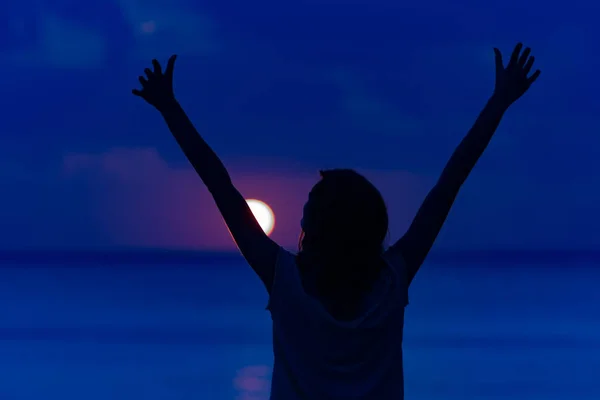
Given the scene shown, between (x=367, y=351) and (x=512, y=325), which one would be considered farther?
(x=512, y=325)

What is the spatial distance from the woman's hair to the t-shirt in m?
0.04

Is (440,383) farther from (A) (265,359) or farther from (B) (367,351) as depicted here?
(B) (367,351)

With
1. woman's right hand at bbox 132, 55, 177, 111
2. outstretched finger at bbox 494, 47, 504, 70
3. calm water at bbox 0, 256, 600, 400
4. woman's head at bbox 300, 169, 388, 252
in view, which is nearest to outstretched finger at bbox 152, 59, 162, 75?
woman's right hand at bbox 132, 55, 177, 111

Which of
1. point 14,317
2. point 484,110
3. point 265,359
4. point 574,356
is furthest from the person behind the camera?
point 14,317

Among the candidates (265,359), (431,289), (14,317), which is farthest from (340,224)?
(431,289)

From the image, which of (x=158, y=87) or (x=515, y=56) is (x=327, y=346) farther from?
(x=515, y=56)

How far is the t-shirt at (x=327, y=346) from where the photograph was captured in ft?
4.64

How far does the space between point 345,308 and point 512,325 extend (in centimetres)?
1757

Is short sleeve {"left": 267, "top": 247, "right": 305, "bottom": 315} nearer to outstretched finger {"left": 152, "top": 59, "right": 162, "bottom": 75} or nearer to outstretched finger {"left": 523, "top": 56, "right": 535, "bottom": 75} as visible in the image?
outstretched finger {"left": 152, "top": 59, "right": 162, "bottom": 75}

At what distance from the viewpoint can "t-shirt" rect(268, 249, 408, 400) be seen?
141 cm

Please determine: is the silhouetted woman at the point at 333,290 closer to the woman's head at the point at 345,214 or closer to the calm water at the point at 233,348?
the woman's head at the point at 345,214

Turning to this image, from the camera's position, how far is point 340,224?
144 centimetres

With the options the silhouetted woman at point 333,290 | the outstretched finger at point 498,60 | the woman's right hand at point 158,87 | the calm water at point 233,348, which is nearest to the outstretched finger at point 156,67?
the woman's right hand at point 158,87

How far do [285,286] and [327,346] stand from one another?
137mm
